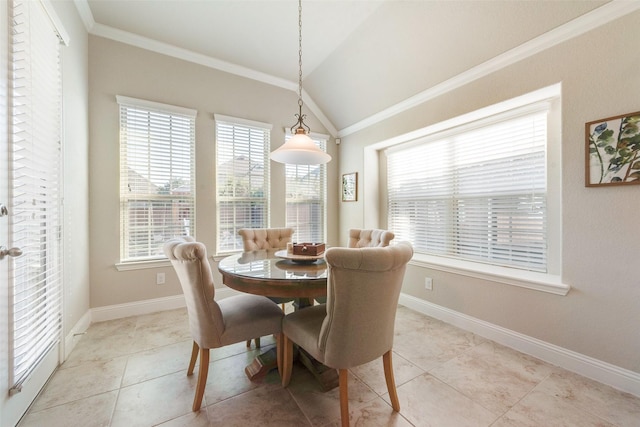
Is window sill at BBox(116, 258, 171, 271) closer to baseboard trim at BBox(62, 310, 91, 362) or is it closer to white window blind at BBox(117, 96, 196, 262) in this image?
white window blind at BBox(117, 96, 196, 262)

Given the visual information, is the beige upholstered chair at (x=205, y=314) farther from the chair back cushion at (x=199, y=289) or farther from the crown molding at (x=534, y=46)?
the crown molding at (x=534, y=46)

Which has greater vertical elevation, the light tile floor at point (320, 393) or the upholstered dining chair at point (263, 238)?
the upholstered dining chair at point (263, 238)

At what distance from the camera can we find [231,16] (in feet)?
8.65

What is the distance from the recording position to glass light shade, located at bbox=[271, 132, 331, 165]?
2.10 meters

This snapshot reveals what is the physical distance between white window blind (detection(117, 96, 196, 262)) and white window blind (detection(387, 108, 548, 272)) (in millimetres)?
2787

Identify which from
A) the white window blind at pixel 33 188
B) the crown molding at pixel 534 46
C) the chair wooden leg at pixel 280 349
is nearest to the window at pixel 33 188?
the white window blind at pixel 33 188

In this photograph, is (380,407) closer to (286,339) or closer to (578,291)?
(286,339)

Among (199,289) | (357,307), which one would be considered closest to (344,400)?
(357,307)

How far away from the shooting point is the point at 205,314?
1.51 metres

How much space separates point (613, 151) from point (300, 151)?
7.04 ft

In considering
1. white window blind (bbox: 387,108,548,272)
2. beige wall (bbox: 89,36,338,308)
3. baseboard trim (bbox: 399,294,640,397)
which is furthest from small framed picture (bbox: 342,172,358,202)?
baseboard trim (bbox: 399,294,640,397)

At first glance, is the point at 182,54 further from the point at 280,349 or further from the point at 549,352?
the point at 549,352

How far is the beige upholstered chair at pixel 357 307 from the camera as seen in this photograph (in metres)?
1.22

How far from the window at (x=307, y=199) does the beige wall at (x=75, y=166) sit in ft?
7.39
